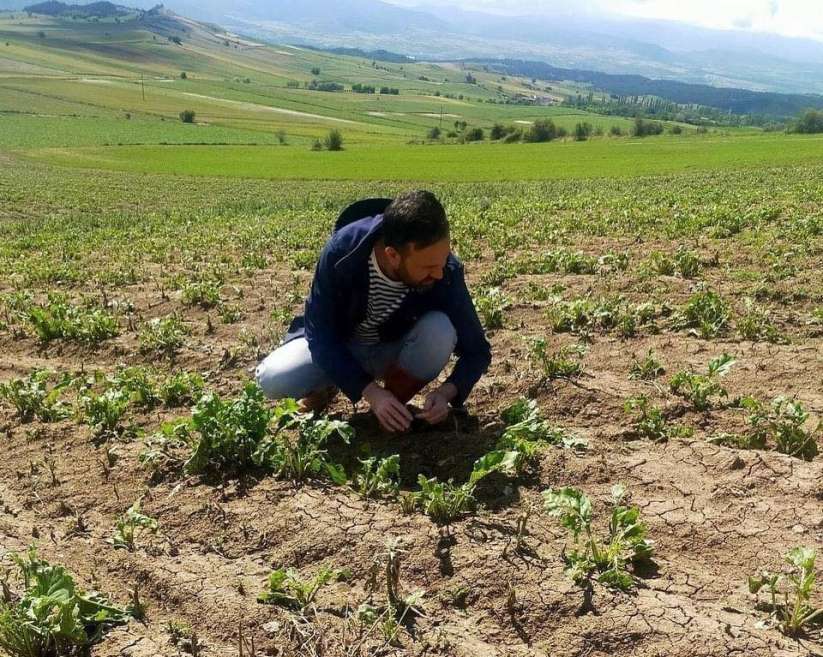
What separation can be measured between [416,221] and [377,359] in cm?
134

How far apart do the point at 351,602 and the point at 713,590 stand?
1.48 meters

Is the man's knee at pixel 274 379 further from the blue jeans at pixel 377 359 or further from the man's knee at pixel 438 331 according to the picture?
the man's knee at pixel 438 331

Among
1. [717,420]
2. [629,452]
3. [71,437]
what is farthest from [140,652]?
[717,420]

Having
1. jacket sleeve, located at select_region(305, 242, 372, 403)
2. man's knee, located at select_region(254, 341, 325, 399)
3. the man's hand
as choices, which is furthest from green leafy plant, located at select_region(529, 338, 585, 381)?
man's knee, located at select_region(254, 341, 325, 399)

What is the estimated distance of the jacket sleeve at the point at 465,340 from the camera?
4.16 metres

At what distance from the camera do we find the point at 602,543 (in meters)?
3.08

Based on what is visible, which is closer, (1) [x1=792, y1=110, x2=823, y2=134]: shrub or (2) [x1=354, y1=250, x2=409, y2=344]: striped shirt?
(2) [x1=354, y1=250, x2=409, y2=344]: striped shirt

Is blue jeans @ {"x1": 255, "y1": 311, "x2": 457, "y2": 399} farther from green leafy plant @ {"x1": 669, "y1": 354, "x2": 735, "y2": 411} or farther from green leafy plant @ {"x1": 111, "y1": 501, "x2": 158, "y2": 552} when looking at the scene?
Result: green leafy plant @ {"x1": 669, "y1": 354, "x2": 735, "y2": 411}

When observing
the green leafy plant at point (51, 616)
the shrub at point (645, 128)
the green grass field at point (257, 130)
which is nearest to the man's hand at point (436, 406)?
the green leafy plant at point (51, 616)

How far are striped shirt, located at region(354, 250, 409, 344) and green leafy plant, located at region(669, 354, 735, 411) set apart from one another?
1919mm

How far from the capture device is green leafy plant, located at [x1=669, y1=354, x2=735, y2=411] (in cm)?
439

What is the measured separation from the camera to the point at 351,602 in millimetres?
2826

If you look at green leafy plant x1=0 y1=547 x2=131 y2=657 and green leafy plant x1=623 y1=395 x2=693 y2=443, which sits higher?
green leafy plant x1=623 y1=395 x2=693 y2=443

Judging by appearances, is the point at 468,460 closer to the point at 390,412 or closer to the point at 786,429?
the point at 390,412
